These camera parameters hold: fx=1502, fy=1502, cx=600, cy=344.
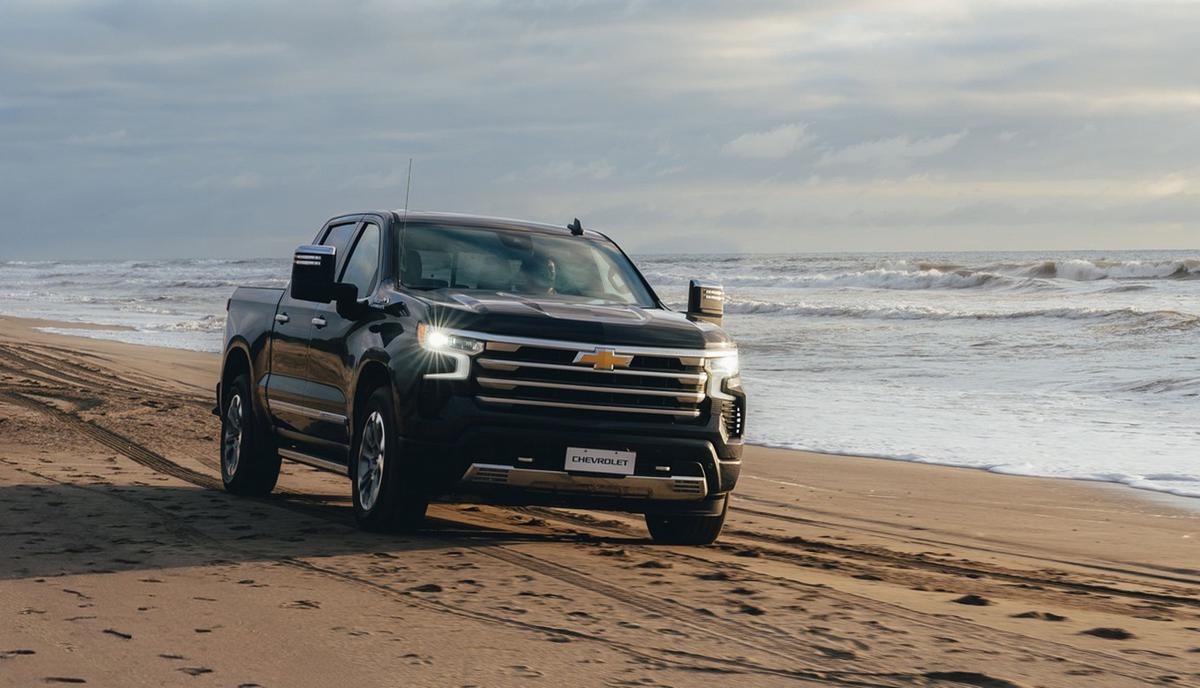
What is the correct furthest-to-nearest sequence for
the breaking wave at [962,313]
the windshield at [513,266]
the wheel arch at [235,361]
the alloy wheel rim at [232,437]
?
the breaking wave at [962,313]
the wheel arch at [235,361]
the alloy wheel rim at [232,437]
the windshield at [513,266]

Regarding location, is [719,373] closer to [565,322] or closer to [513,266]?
[565,322]

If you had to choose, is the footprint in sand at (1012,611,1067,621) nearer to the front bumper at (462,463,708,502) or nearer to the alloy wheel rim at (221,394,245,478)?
the front bumper at (462,463,708,502)

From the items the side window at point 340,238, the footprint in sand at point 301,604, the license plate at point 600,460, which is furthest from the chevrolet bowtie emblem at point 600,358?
the side window at point 340,238

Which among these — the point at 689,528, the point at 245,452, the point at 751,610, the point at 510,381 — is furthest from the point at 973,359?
the point at 751,610

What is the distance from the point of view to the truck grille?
745cm

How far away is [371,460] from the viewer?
8117 millimetres

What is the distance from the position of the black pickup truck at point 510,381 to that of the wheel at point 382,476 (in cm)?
1

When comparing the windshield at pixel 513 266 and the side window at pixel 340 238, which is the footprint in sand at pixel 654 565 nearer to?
the windshield at pixel 513 266

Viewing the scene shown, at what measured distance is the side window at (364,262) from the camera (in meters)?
8.79

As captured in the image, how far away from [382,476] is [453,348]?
35.5 inches

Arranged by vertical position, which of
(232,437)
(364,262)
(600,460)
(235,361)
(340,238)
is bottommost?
(232,437)

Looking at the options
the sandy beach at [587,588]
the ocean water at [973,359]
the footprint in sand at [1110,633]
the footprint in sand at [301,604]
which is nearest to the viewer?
the sandy beach at [587,588]

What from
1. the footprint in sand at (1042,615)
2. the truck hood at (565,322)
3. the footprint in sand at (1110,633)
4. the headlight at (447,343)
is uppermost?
the truck hood at (565,322)

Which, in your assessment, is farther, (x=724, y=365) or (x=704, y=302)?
(x=704, y=302)
